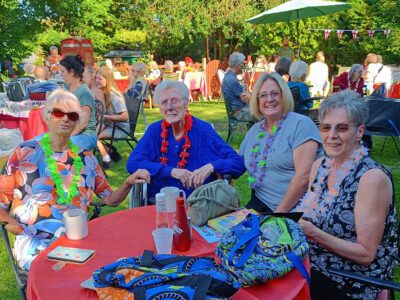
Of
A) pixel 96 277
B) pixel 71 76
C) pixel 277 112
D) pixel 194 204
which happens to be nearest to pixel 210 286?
pixel 96 277

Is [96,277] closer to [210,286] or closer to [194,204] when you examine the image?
[210,286]

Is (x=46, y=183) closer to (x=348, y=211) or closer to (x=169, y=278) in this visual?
(x=169, y=278)

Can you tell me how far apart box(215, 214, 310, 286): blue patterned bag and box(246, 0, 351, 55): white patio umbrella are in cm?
843

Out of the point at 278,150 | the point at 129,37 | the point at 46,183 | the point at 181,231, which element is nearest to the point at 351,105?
the point at 278,150

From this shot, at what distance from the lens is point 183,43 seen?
25.6m

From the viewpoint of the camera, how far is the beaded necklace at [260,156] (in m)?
2.89

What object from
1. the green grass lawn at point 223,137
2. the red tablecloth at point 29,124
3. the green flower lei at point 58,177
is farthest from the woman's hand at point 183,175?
the red tablecloth at point 29,124

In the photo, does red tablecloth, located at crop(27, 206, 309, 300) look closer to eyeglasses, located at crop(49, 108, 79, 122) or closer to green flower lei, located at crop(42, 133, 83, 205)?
green flower lei, located at crop(42, 133, 83, 205)

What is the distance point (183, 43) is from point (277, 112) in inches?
929

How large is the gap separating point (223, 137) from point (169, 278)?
6.68 meters

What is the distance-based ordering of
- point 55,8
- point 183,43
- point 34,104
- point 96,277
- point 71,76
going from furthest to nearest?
1. point 183,43
2. point 55,8
3. point 34,104
4. point 71,76
5. point 96,277

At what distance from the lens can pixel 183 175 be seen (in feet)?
9.04

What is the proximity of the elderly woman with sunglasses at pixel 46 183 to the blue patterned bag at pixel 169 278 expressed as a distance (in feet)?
3.50

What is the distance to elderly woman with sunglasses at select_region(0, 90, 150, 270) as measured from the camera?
2340 millimetres
